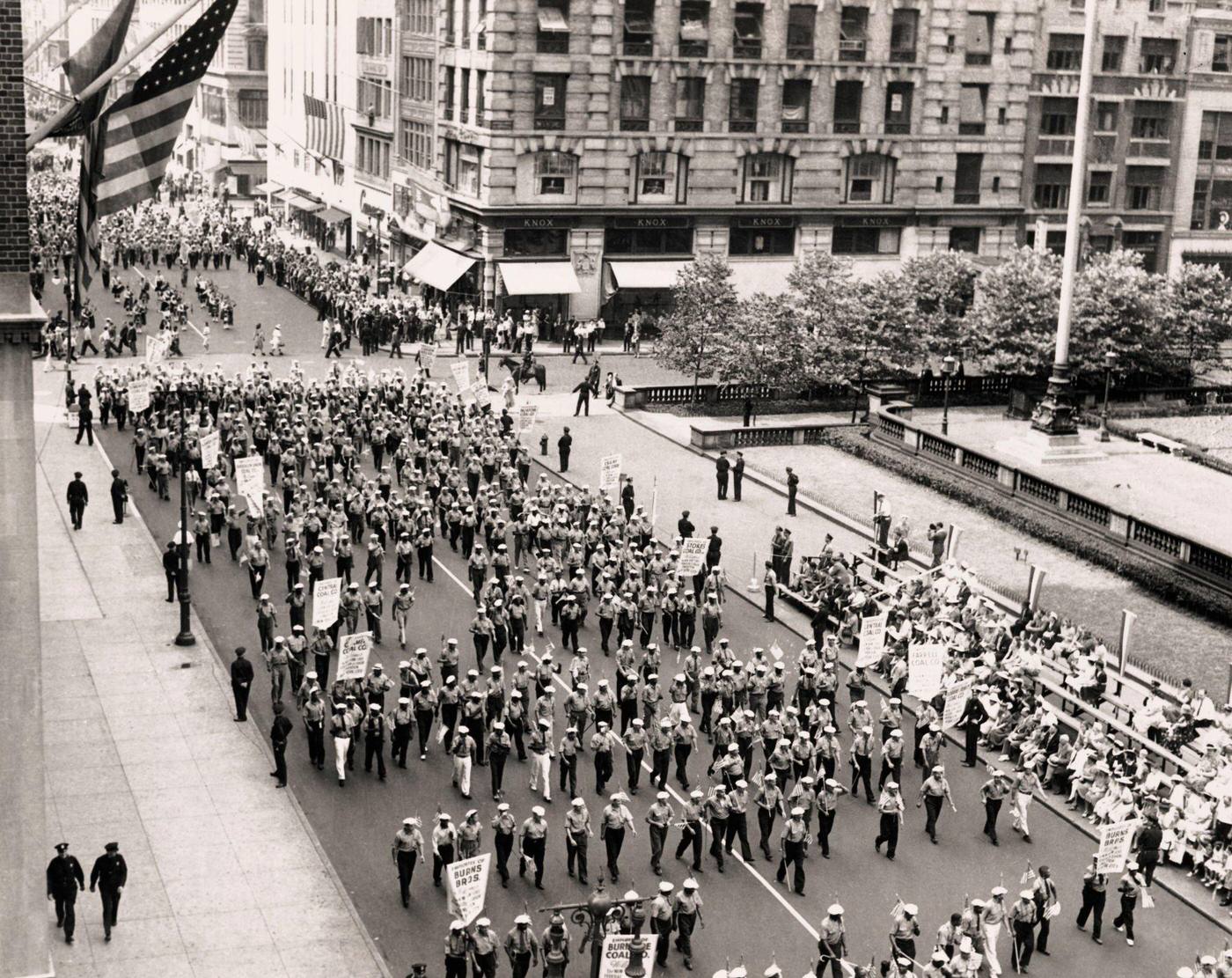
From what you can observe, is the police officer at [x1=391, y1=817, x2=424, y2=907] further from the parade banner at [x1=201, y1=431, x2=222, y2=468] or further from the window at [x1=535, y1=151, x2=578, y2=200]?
the window at [x1=535, y1=151, x2=578, y2=200]

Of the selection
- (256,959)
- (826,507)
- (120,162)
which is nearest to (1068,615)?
(826,507)

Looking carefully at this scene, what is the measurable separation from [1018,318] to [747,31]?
815 inches

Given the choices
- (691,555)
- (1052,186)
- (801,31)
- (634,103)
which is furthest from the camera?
(1052,186)

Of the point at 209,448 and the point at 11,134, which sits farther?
the point at 209,448

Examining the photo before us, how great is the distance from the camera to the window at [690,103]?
7412cm

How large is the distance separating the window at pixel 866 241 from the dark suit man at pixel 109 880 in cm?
6000

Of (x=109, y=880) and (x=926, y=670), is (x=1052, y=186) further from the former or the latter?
(x=109, y=880)

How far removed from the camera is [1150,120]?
272 ft

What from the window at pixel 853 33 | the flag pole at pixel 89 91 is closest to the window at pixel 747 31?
the window at pixel 853 33

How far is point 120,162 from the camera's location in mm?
21203

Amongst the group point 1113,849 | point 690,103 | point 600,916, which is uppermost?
point 690,103

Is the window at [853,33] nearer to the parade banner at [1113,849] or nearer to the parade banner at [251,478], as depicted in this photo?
the parade banner at [251,478]

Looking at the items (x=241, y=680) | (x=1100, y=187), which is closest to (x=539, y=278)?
(x=1100, y=187)

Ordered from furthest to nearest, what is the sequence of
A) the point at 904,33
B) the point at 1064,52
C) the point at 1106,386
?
1. the point at 1064,52
2. the point at 904,33
3. the point at 1106,386
